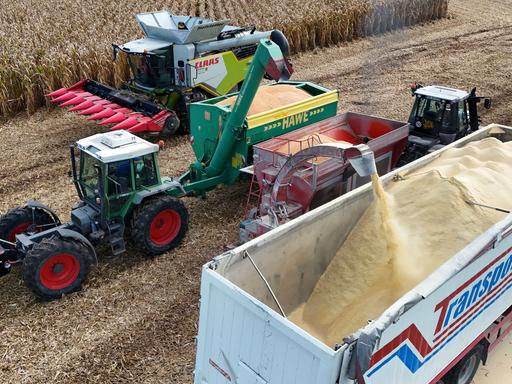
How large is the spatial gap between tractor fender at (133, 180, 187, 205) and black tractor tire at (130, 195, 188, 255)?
106 mm

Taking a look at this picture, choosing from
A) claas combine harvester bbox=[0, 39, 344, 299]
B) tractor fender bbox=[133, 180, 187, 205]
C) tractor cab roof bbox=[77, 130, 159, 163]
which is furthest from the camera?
Answer: tractor fender bbox=[133, 180, 187, 205]

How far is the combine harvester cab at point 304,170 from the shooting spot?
716 cm

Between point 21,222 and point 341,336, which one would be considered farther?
point 21,222

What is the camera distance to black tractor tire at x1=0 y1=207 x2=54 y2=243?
7.38 m

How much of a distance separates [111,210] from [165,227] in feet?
3.07

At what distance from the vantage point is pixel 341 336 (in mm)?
4949

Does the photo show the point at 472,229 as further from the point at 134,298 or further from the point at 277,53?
the point at 134,298

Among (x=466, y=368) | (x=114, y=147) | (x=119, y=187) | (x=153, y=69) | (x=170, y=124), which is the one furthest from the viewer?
(x=153, y=69)

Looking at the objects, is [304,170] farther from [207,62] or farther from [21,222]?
[207,62]

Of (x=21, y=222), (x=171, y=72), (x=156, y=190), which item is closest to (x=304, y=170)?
(x=156, y=190)

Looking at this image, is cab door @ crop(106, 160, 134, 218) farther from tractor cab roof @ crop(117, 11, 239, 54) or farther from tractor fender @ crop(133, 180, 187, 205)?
tractor cab roof @ crop(117, 11, 239, 54)

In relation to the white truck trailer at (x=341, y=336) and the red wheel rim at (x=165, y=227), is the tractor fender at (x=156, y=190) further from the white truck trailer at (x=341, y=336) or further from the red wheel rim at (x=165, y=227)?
the white truck trailer at (x=341, y=336)

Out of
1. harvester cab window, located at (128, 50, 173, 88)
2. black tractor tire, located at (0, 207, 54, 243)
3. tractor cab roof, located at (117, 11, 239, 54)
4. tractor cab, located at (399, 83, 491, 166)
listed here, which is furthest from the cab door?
harvester cab window, located at (128, 50, 173, 88)

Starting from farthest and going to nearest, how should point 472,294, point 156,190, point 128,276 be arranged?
point 156,190, point 128,276, point 472,294
